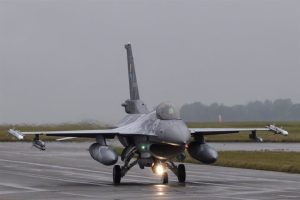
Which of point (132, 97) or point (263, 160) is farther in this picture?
point (263, 160)

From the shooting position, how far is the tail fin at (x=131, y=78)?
3264 centimetres

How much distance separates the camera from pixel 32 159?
4466 centimetres

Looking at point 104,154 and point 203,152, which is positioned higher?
point 104,154

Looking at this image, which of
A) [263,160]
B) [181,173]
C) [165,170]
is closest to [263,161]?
[263,160]

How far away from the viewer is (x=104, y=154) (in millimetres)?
26250

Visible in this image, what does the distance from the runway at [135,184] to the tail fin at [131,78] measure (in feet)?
11.4

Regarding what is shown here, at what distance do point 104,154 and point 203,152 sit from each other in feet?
12.6

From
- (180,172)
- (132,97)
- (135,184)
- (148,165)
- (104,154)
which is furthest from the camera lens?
(132,97)

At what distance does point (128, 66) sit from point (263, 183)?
993cm

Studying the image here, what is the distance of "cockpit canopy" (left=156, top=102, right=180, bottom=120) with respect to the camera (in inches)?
1025

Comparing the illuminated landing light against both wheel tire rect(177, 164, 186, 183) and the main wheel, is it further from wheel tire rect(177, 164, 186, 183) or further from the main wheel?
the main wheel

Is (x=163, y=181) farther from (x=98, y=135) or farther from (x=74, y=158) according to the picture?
(x=74, y=158)

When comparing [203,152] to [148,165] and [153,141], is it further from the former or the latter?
[153,141]

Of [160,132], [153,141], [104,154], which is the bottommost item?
[104,154]
